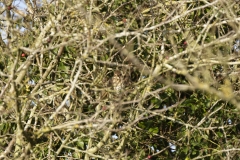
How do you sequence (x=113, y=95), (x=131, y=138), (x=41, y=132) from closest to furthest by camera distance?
(x=41, y=132) < (x=113, y=95) < (x=131, y=138)

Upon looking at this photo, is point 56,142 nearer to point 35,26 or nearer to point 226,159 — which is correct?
point 35,26

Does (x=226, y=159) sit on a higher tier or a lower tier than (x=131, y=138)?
lower

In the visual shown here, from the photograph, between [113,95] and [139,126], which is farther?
[139,126]

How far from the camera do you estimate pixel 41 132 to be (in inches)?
168

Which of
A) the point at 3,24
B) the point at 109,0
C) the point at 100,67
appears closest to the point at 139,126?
the point at 100,67

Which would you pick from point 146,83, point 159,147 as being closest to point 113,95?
point 146,83

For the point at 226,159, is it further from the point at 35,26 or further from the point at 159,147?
the point at 35,26

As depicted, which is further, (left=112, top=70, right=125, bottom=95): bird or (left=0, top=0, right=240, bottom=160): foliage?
(left=112, top=70, right=125, bottom=95): bird

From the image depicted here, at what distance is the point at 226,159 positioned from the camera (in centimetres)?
581

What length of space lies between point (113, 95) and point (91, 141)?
0.52 m

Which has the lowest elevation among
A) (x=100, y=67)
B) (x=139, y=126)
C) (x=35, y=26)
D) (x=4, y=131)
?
(x=139, y=126)

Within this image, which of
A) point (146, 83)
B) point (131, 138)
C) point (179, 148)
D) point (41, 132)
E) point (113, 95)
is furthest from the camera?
point (179, 148)

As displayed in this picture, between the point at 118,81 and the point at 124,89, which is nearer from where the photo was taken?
the point at 124,89

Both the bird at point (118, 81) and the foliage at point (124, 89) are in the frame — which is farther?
the bird at point (118, 81)
